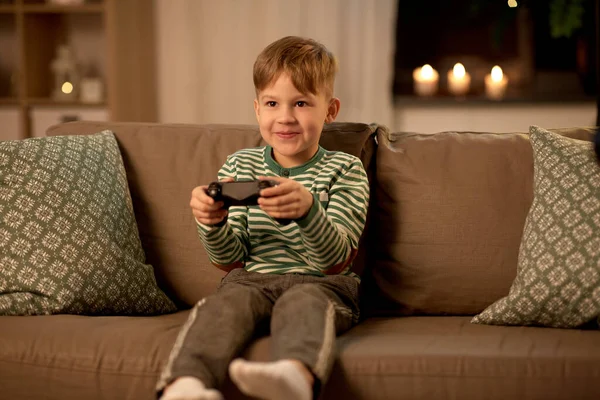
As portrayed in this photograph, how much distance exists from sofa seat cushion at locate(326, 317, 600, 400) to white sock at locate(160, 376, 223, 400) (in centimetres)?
28

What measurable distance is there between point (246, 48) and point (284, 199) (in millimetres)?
2514

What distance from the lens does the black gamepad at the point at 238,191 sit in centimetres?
143

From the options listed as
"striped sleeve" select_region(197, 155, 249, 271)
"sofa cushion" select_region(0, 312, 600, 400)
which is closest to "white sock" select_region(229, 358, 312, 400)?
"sofa cushion" select_region(0, 312, 600, 400)

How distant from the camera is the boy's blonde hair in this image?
1681 mm

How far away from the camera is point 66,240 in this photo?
5.47 feet

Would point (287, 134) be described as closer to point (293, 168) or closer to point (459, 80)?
point (293, 168)

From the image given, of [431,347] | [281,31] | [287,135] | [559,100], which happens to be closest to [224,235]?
[287,135]

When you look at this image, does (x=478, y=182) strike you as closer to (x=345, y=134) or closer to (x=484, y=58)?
(x=345, y=134)

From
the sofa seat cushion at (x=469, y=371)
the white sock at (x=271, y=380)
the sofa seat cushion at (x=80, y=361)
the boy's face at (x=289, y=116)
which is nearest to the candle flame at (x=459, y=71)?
the boy's face at (x=289, y=116)

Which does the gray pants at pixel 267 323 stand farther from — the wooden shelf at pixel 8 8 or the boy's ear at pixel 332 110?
the wooden shelf at pixel 8 8

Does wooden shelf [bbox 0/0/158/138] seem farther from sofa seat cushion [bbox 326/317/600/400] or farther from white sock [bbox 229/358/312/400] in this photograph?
white sock [bbox 229/358/312/400]

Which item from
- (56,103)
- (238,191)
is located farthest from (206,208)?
(56,103)

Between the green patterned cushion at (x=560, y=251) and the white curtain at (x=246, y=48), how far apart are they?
2.07 m

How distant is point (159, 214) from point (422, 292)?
26.6 inches
